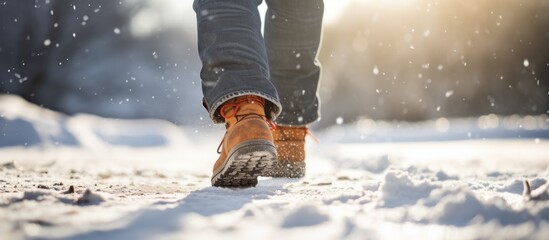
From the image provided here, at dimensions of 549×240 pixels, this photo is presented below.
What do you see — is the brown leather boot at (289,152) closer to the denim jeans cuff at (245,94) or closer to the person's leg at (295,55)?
the person's leg at (295,55)

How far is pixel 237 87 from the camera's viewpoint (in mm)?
1452

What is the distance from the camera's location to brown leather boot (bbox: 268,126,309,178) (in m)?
2.30

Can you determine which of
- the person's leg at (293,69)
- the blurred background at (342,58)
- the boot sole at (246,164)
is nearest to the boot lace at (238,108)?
the boot sole at (246,164)

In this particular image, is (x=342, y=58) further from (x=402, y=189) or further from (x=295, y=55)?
(x=402, y=189)

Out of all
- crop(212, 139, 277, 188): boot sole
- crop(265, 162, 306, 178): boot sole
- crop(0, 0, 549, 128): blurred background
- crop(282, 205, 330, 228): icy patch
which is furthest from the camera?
crop(0, 0, 549, 128): blurred background

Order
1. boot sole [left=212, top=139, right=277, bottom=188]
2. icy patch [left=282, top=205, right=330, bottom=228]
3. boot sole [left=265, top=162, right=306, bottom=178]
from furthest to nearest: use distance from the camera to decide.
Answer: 1. boot sole [left=265, top=162, right=306, bottom=178]
2. boot sole [left=212, top=139, right=277, bottom=188]
3. icy patch [left=282, top=205, right=330, bottom=228]

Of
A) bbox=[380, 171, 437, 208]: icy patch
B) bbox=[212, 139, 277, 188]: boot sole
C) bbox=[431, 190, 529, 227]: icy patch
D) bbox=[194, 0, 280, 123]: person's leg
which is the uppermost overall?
bbox=[194, 0, 280, 123]: person's leg

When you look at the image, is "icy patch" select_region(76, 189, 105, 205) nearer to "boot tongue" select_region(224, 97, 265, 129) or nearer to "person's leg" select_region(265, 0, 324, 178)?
"boot tongue" select_region(224, 97, 265, 129)

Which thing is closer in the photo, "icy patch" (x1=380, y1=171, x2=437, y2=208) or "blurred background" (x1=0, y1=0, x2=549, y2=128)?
"icy patch" (x1=380, y1=171, x2=437, y2=208)

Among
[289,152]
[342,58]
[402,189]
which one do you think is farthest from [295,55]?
[342,58]

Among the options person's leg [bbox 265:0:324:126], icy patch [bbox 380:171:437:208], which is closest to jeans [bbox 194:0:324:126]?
icy patch [bbox 380:171:437:208]

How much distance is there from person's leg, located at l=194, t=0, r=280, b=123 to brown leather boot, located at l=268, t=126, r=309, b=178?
0.73 meters

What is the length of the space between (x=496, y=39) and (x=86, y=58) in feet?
53.5

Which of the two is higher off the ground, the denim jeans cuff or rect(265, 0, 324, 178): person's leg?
rect(265, 0, 324, 178): person's leg
